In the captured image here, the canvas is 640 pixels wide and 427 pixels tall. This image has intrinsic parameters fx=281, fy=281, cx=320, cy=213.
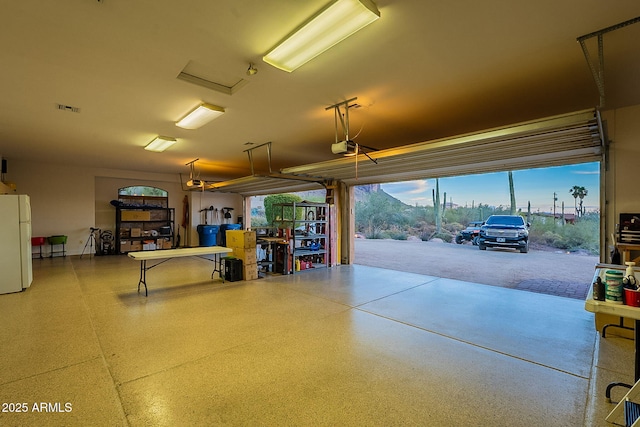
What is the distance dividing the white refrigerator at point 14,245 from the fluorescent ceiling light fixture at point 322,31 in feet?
19.4

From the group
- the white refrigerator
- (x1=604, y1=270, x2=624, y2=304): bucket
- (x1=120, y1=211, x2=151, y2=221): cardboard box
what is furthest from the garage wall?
(x1=120, y1=211, x2=151, y2=221): cardboard box

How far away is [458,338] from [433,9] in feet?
11.2

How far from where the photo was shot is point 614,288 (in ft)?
5.95

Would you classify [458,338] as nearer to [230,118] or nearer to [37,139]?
[230,118]

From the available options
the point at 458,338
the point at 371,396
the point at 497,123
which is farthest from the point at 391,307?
the point at 497,123

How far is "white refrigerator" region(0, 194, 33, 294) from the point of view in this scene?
5078mm

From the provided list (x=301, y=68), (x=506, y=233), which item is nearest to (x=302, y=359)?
(x=301, y=68)

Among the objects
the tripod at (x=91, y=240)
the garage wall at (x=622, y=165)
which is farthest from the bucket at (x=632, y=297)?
the tripod at (x=91, y=240)

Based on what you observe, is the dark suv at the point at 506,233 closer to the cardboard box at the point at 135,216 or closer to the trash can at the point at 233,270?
the trash can at the point at 233,270

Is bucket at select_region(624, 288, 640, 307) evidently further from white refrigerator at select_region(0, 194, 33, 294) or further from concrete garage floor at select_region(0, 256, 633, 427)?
white refrigerator at select_region(0, 194, 33, 294)

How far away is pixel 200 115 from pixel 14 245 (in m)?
4.49

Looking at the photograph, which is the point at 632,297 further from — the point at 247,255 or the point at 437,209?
the point at 437,209

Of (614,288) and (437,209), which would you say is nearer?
(614,288)

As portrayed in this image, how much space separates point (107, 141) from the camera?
6102mm
